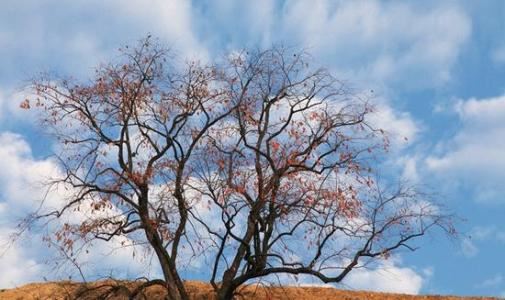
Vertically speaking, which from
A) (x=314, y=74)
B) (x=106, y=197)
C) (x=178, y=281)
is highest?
(x=314, y=74)

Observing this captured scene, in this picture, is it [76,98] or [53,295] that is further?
[53,295]

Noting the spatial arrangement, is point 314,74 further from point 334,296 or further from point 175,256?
point 334,296

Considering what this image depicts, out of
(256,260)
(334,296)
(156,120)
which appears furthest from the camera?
(334,296)

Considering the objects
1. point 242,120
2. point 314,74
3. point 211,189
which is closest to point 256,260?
point 211,189

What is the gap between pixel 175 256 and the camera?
18922 millimetres

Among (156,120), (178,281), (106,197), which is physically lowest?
(178,281)

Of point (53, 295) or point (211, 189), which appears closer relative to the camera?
point (211, 189)

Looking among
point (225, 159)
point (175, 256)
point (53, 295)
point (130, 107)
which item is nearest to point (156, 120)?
point (130, 107)

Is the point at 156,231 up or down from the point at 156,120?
down

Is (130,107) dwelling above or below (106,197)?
above

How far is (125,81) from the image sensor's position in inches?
756

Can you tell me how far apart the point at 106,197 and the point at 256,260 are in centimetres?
393

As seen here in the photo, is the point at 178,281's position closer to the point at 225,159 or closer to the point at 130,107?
the point at 225,159

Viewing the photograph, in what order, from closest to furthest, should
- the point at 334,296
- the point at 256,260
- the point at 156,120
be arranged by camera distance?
the point at 256,260, the point at 156,120, the point at 334,296
